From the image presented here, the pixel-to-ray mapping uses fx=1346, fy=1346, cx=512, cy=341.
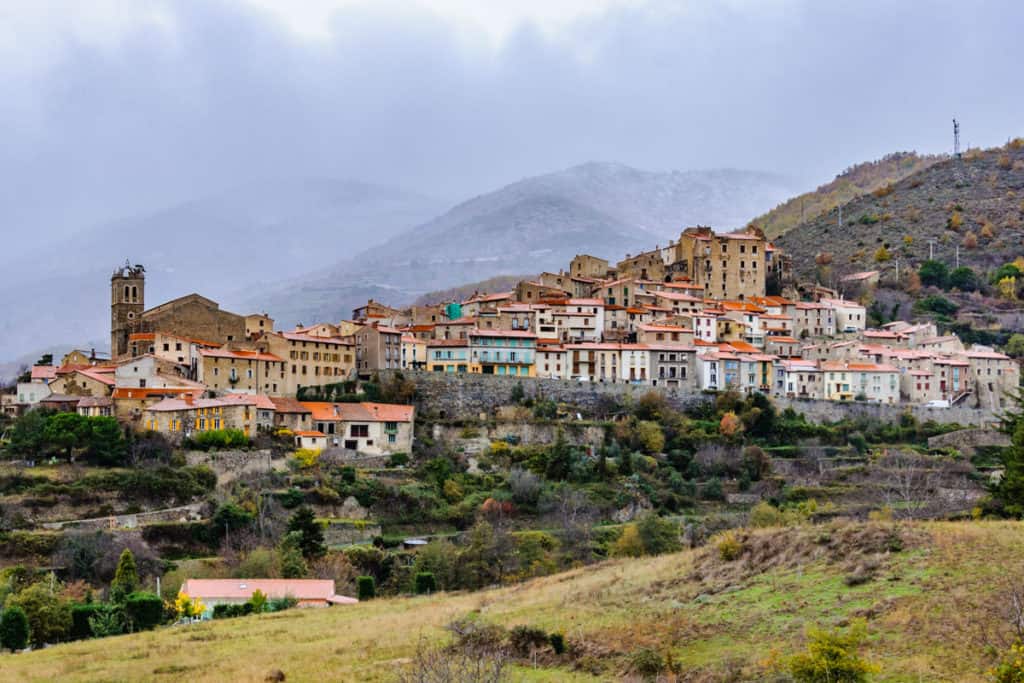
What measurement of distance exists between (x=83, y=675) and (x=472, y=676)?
10.5m

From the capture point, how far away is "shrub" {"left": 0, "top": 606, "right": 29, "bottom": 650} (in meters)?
32.6

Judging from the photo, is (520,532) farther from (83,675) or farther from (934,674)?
(934,674)

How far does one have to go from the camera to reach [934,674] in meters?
21.6

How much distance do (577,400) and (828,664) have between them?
159ft

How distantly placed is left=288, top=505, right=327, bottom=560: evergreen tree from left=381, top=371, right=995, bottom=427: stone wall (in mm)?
17120

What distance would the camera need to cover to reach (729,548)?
1232 inches

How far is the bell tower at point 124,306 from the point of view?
73.6 meters

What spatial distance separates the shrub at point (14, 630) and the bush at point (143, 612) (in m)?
3.35

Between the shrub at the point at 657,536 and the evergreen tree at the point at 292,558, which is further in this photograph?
the shrub at the point at 657,536

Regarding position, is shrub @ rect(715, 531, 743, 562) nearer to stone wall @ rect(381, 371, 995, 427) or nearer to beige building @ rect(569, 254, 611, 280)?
stone wall @ rect(381, 371, 995, 427)

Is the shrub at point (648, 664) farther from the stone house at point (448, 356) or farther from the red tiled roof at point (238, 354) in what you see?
the stone house at point (448, 356)

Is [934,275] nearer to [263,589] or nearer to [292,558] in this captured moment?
[292,558]

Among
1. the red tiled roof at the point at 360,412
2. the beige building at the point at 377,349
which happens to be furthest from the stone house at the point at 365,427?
the beige building at the point at 377,349

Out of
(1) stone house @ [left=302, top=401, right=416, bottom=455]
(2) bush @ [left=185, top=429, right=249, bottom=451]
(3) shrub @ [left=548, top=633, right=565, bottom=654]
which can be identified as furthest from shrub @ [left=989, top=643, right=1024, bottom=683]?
(1) stone house @ [left=302, top=401, right=416, bottom=455]
